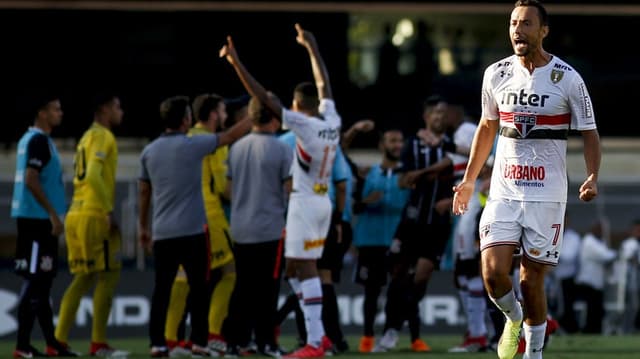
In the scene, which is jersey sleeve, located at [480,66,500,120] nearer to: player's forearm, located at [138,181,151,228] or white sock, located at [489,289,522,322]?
white sock, located at [489,289,522,322]

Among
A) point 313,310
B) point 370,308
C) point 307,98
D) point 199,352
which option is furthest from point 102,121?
point 370,308

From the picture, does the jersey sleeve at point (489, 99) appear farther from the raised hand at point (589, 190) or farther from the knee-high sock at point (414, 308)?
the knee-high sock at point (414, 308)

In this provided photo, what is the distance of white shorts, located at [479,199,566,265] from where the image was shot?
A: 9.70 metres

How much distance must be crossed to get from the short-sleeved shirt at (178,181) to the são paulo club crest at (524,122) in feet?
11.7

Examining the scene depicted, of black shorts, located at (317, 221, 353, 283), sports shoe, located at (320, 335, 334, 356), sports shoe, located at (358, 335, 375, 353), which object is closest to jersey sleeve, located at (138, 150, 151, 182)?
sports shoe, located at (320, 335, 334, 356)

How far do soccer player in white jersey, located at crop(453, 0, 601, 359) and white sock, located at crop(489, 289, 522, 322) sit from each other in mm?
16

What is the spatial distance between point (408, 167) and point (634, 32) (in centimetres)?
1542

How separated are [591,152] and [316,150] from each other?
361 centimetres

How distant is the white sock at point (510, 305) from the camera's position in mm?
9844

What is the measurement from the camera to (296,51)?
88.6 feet

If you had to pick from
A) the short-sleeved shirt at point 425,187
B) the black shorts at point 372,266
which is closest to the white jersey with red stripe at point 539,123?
the short-sleeved shirt at point 425,187

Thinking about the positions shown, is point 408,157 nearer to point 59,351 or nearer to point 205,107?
point 205,107

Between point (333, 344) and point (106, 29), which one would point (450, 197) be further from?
point (106, 29)

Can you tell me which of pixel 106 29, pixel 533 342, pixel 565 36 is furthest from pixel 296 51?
pixel 533 342
